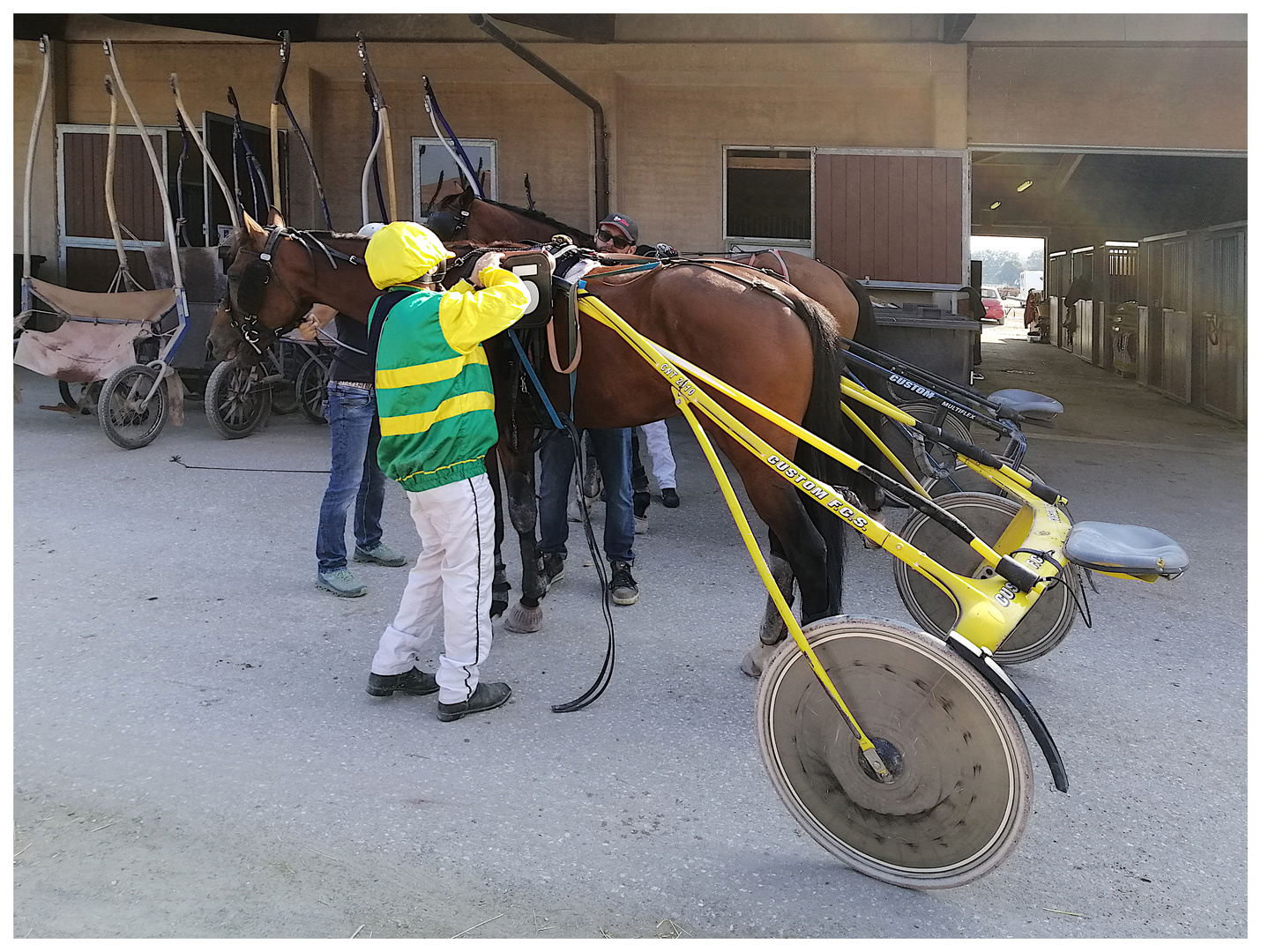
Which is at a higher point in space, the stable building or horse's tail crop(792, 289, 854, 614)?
the stable building

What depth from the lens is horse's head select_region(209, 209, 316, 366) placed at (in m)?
4.53

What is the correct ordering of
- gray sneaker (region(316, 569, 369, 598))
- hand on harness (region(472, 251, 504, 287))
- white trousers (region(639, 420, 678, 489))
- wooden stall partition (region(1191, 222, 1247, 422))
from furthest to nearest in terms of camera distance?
wooden stall partition (region(1191, 222, 1247, 422)) < white trousers (region(639, 420, 678, 489)) < gray sneaker (region(316, 569, 369, 598)) < hand on harness (region(472, 251, 504, 287))

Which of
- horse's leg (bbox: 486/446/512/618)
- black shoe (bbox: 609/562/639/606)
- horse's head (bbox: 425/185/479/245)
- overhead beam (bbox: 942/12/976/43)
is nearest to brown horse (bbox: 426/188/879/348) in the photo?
horse's head (bbox: 425/185/479/245)

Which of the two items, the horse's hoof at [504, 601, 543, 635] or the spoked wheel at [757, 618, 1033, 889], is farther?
the horse's hoof at [504, 601, 543, 635]

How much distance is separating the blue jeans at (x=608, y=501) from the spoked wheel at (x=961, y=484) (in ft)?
4.64

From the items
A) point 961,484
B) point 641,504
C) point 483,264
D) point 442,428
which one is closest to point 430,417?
point 442,428

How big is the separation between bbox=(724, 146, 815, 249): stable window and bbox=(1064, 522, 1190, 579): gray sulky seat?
7.86 metres

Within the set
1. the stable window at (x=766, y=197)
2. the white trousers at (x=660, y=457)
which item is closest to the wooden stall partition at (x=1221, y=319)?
the stable window at (x=766, y=197)

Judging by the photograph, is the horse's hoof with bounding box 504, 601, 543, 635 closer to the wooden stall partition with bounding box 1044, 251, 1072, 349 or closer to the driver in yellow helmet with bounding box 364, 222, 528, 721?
the driver in yellow helmet with bounding box 364, 222, 528, 721

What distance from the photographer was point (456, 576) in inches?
140

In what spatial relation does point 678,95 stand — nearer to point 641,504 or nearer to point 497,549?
point 641,504

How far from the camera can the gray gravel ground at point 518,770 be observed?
261 centimetres

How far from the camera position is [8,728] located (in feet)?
9.09

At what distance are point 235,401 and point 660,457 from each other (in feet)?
11.9
